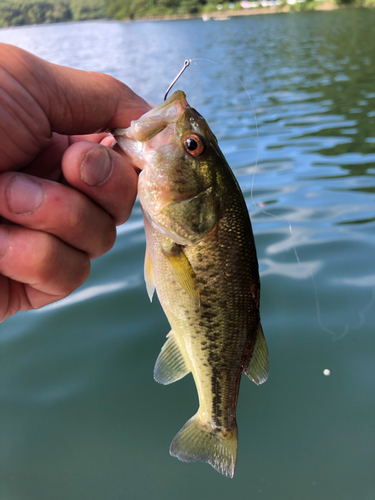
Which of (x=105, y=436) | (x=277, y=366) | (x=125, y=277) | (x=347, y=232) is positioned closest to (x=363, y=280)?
(x=347, y=232)

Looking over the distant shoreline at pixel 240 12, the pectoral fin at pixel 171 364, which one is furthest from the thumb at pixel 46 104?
the distant shoreline at pixel 240 12

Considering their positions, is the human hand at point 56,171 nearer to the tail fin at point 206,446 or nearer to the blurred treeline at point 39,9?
the tail fin at point 206,446

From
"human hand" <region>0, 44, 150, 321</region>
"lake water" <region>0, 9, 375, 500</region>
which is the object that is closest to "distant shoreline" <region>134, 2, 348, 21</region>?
"lake water" <region>0, 9, 375, 500</region>

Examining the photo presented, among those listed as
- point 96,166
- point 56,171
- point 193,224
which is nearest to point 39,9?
point 56,171

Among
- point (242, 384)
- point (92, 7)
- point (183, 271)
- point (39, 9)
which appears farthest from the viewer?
point (92, 7)

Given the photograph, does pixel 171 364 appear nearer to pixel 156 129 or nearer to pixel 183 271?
pixel 183 271

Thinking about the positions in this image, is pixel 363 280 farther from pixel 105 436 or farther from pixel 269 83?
pixel 269 83

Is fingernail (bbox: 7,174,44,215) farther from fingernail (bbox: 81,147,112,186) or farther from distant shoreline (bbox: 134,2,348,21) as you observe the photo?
→ distant shoreline (bbox: 134,2,348,21)
